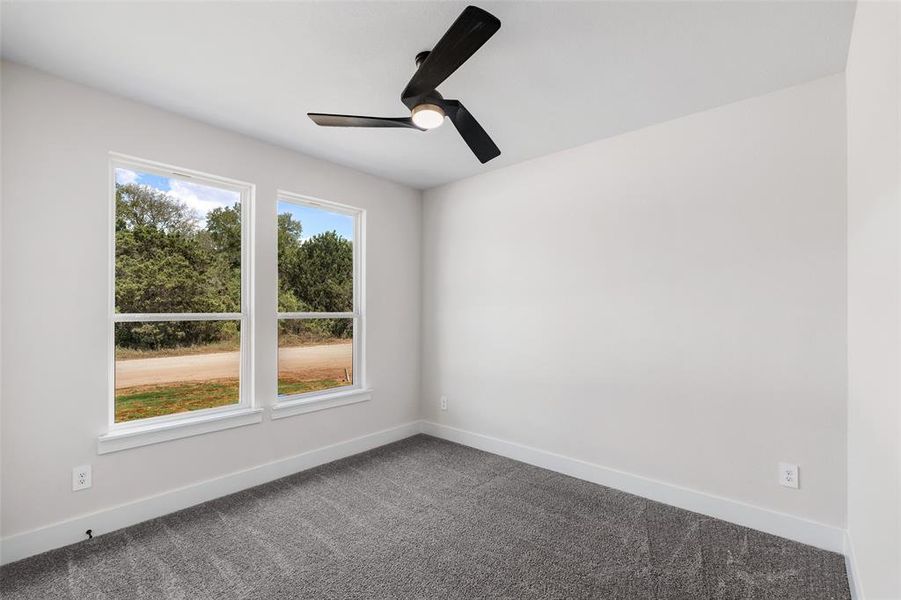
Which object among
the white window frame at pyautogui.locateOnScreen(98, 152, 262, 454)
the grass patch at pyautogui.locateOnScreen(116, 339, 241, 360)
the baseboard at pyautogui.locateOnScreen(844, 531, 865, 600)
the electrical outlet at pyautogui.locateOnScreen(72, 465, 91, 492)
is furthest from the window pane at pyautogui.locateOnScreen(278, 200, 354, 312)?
the baseboard at pyautogui.locateOnScreen(844, 531, 865, 600)

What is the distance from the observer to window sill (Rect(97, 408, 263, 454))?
2.46 metres

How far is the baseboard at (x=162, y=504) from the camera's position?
2184 mm

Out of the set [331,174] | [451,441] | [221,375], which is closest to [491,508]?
[451,441]

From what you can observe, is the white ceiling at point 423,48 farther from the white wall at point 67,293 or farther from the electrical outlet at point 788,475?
the electrical outlet at point 788,475

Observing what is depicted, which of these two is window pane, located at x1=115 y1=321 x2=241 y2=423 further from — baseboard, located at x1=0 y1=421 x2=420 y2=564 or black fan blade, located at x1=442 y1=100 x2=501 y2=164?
black fan blade, located at x1=442 y1=100 x2=501 y2=164

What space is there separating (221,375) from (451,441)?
2.14 metres

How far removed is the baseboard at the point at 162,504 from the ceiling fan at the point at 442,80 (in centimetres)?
248

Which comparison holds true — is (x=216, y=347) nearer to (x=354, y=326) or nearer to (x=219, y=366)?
(x=219, y=366)

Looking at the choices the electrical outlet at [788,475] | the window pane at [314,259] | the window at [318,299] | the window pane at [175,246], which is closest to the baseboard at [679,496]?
the electrical outlet at [788,475]

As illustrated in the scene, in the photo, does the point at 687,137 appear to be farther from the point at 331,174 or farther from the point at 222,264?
the point at 222,264

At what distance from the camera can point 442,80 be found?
5.73 ft

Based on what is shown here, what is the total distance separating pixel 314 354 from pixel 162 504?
144cm

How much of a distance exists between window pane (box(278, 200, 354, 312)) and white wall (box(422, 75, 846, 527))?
1180 millimetres

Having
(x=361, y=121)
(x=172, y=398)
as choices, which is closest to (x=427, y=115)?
(x=361, y=121)
